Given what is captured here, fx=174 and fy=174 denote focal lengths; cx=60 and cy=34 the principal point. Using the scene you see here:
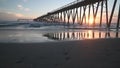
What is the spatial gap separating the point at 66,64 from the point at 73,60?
1.21 feet

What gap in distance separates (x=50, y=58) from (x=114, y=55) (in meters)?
1.79

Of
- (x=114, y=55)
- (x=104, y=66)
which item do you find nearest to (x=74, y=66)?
(x=104, y=66)

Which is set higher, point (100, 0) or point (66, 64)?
point (100, 0)

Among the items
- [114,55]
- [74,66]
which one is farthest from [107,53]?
[74,66]

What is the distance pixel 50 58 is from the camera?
4.84 m

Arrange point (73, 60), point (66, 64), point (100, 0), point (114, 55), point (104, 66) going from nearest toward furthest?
point (104, 66) → point (66, 64) → point (73, 60) → point (114, 55) → point (100, 0)

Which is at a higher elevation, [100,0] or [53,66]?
[100,0]

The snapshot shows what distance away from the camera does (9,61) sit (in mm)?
4625

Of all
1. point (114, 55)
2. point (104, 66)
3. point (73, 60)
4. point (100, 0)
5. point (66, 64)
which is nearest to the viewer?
point (104, 66)

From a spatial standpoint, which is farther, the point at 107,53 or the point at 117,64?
the point at 107,53

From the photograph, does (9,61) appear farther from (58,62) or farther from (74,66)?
(74,66)

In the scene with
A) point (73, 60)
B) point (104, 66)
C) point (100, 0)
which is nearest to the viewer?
point (104, 66)

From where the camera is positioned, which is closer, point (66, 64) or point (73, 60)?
point (66, 64)

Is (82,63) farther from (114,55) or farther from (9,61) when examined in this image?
(9,61)
